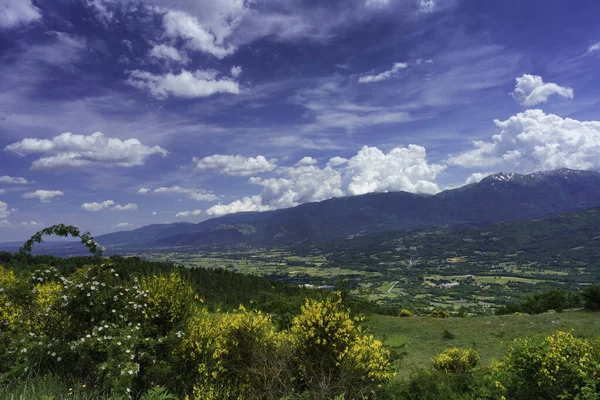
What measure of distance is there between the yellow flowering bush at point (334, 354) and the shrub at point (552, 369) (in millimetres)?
3603

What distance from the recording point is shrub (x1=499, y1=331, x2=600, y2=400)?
7875 millimetres

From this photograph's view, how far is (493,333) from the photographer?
30.3 m

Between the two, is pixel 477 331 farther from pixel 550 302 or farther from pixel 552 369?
pixel 552 369

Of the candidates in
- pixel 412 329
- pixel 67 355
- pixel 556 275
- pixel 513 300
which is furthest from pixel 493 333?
pixel 556 275

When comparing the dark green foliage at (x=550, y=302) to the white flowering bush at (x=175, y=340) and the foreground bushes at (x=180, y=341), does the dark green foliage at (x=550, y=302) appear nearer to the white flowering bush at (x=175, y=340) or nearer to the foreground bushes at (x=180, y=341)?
the foreground bushes at (x=180, y=341)

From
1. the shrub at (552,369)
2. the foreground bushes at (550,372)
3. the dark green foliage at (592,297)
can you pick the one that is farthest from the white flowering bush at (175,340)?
the dark green foliage at (592,297)

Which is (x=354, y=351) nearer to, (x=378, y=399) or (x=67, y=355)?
(x=378, y=399)

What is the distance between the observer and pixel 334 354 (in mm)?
10461

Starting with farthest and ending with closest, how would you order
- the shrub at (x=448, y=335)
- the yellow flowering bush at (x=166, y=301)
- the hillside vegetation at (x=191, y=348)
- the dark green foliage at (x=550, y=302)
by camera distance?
1. the dark green foliage at (x=550, y=302)
2. the shrub at (x=448, y=335)
3. the yellow flowering bush at (x=166, y=301)
4. the hillside vegetation at (x=191, y=348)

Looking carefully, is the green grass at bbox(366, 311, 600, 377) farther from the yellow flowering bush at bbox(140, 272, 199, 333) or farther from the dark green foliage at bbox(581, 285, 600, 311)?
the yellow flowering bush at bbox(140, 272, 199, 333)

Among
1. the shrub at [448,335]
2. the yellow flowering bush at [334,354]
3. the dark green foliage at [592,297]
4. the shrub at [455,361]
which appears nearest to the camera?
the yellow flowering bush at [334,354]

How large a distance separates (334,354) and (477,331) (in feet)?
91.1

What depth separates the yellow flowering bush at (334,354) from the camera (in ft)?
33.2

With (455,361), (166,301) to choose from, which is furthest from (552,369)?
(455,361)
